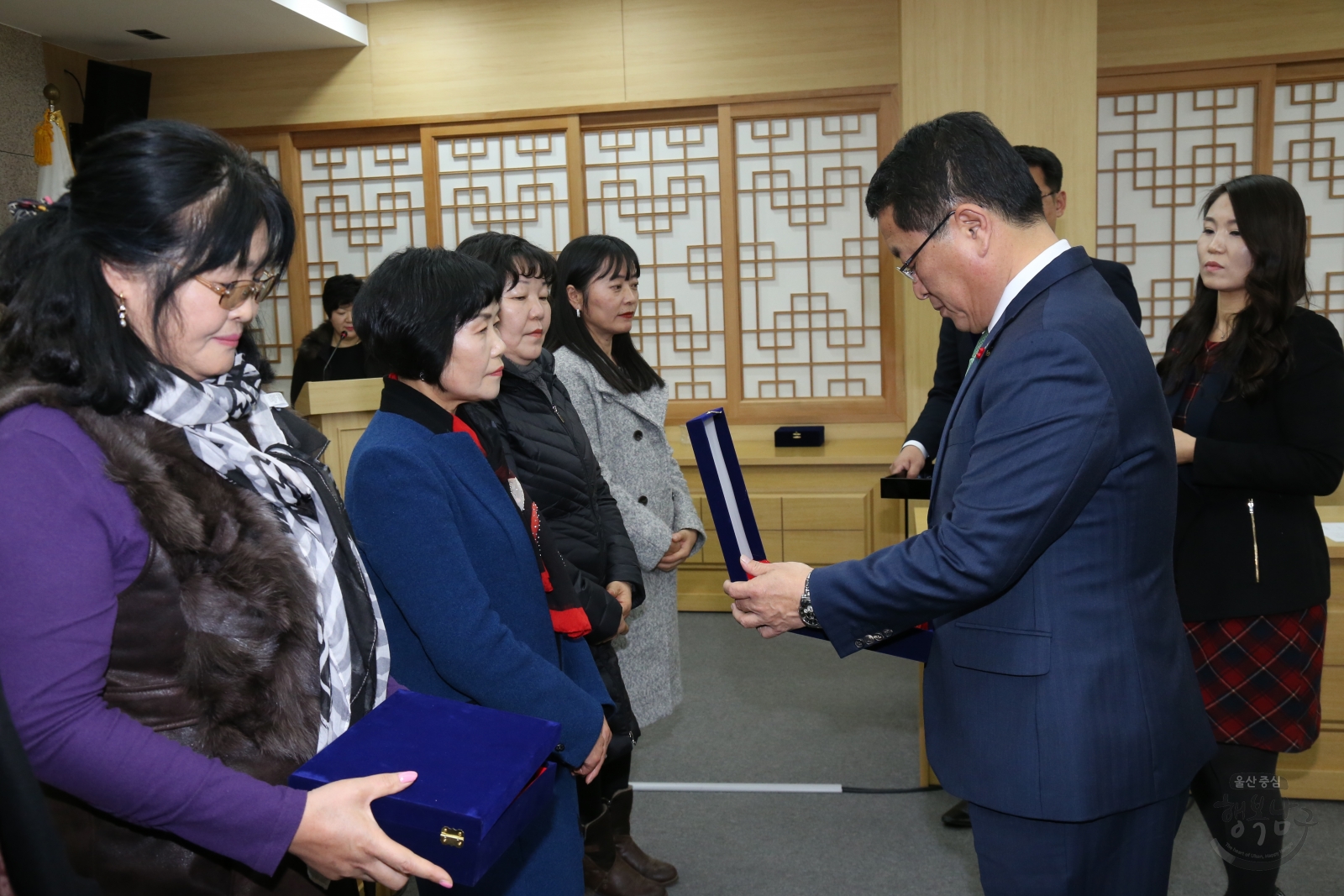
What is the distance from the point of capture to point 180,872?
99cm

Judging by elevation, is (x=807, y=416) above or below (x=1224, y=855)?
above

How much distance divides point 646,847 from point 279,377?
3.91 m

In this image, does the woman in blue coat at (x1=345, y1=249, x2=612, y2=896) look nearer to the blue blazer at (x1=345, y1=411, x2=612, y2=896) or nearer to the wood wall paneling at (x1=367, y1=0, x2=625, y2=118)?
the blue blazer at (x1=345, y1=411, x2=612, y2=896)

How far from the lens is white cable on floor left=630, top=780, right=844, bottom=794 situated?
109 inches

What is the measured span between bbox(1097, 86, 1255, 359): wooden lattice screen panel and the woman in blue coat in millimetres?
4027

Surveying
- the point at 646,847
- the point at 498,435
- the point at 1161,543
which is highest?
the point at 498,435

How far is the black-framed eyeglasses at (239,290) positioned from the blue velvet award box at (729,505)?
56cm

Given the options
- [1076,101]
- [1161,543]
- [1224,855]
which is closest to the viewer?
[1161,543]

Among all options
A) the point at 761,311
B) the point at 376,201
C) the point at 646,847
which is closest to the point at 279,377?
the point at 376,201

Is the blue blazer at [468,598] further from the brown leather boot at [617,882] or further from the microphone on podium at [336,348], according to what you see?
the microphone on podium at [336,348]

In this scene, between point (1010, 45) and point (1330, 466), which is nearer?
point (1330, 466)

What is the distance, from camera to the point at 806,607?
141 cm

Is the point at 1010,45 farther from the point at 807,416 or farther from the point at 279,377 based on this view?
the point at 279,377

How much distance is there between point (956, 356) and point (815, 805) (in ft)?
4.20
